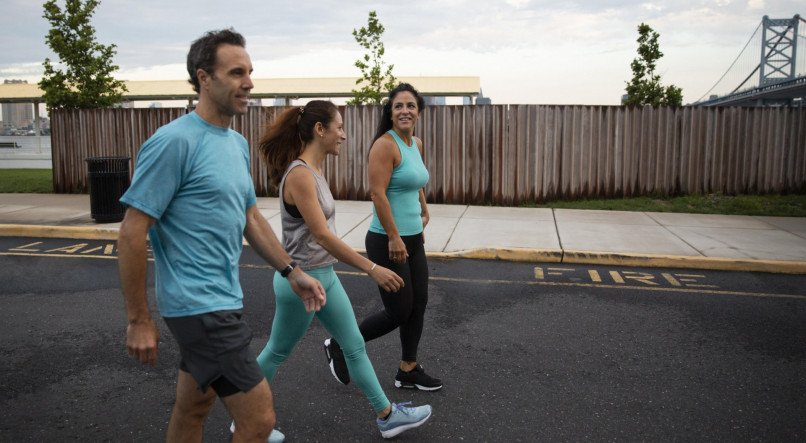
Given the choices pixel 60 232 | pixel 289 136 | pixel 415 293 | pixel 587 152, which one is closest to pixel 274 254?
pixel 289 136

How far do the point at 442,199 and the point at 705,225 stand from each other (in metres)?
5.07

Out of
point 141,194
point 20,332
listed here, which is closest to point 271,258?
point 141,194

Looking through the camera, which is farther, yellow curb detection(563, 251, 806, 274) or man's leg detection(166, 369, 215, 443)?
yellow curb detection(563, 251, 806, 274)

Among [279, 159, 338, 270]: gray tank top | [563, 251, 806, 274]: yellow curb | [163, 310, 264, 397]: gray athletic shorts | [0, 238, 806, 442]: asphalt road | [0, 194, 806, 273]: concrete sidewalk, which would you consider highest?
[279, 159, 338, 270]: gray tank top

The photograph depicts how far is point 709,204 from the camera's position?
12.8m

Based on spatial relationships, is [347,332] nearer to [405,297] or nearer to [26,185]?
[405,297]

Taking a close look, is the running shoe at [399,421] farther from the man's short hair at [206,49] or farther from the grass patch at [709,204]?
the grass patch at [709,204]

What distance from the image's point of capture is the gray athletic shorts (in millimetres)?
2320

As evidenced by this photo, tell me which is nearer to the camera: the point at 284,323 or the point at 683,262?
the point at 284,323

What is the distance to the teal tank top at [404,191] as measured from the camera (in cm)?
400

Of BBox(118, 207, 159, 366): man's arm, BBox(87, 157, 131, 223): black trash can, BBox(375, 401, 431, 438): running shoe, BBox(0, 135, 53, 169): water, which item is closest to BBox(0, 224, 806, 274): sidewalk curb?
BBox(87, 157, 131, 223): black trash can

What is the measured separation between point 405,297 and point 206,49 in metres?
2.09

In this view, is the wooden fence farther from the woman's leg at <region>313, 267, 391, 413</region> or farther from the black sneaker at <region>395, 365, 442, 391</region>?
the woman's leg at <region>313, 267, 391, 413</region>

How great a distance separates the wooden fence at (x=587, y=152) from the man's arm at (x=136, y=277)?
11.5 meters
